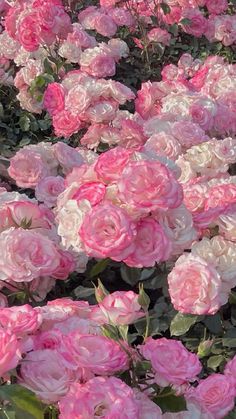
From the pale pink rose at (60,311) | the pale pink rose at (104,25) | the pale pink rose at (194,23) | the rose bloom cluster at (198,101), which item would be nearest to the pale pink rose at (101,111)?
the rose bloom cluster at (198,101)

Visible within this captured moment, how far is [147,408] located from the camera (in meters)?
1.21

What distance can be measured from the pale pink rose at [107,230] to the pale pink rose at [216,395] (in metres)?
0.33

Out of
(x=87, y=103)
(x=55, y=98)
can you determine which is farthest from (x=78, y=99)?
(x=55, y=98)

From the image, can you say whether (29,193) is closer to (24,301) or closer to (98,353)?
(24,301)

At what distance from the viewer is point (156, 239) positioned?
1.62 m

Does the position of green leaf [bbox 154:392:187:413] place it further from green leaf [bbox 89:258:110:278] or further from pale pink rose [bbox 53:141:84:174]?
pale pink rose [bbox 53:141:84:174]

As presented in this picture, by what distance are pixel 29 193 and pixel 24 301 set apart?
39.7 inches

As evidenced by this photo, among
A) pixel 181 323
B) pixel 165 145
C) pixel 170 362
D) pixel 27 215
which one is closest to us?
pixel 170 362

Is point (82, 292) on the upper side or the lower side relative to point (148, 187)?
lower

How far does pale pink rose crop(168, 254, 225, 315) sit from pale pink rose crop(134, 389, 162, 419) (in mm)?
427

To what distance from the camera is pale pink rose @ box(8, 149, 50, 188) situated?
227 cm

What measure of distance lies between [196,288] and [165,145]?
2.79 feet

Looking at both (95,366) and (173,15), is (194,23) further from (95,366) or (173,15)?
(95,366)

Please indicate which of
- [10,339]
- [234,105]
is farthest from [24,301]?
[234,105]
